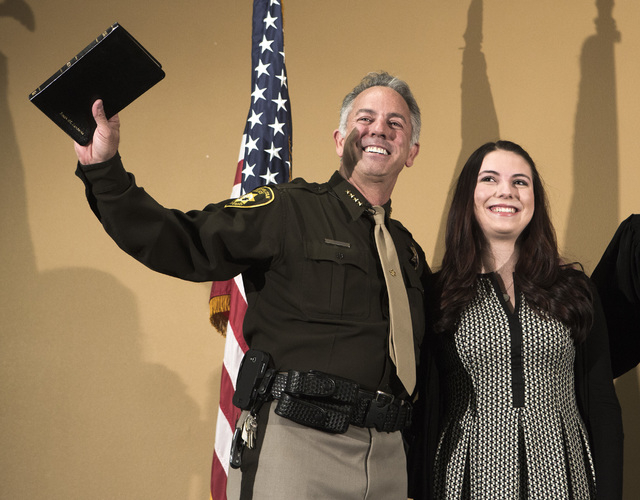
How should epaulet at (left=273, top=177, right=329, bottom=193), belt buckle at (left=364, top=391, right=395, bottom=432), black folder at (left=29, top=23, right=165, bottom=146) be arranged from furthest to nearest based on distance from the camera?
1. epaulet at (left=273, top=177, right=329, bottom=193)
2. belt buckle at (left=364, top=391, right=395, bottom=432)
3. black folder at (left=29, top=23, right=165, bottom=146)

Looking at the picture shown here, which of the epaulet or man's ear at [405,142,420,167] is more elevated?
man's ear at [405,142,420,167]

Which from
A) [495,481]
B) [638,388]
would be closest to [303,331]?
[495,481]

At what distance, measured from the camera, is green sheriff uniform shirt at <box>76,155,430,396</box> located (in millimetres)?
1473

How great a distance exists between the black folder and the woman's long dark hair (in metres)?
1.01

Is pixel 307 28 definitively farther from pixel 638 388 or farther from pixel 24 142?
pixel 638 388

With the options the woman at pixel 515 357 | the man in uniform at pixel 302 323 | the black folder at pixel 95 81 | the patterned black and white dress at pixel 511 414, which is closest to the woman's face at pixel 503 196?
the woman at pixel 515 357

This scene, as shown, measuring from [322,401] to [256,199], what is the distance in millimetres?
472

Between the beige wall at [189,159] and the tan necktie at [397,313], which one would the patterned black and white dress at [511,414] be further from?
the beige wall at [189,159]

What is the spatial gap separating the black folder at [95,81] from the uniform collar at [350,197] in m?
0.60

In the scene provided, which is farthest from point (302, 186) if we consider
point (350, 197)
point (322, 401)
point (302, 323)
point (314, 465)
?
point (314, 465)

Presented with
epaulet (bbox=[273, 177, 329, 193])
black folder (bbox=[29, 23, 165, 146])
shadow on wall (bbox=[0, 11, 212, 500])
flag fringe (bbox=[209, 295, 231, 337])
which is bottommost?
shadow on wall (bbox=[0, 11, 212, 500])

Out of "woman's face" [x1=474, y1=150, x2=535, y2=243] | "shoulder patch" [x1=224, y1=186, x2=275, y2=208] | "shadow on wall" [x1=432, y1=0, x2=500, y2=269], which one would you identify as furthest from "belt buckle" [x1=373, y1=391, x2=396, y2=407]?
"shadow on wall" [x1=432, y1=0, x2=500, y2=269]

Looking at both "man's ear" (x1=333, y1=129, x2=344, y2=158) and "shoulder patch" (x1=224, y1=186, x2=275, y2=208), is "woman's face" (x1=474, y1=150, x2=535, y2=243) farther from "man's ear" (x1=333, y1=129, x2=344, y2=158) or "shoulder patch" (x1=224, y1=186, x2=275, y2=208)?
"shoulder patch" (x1=224, y1=186, x2=275, y2=208)

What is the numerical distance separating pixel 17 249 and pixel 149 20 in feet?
3.80
